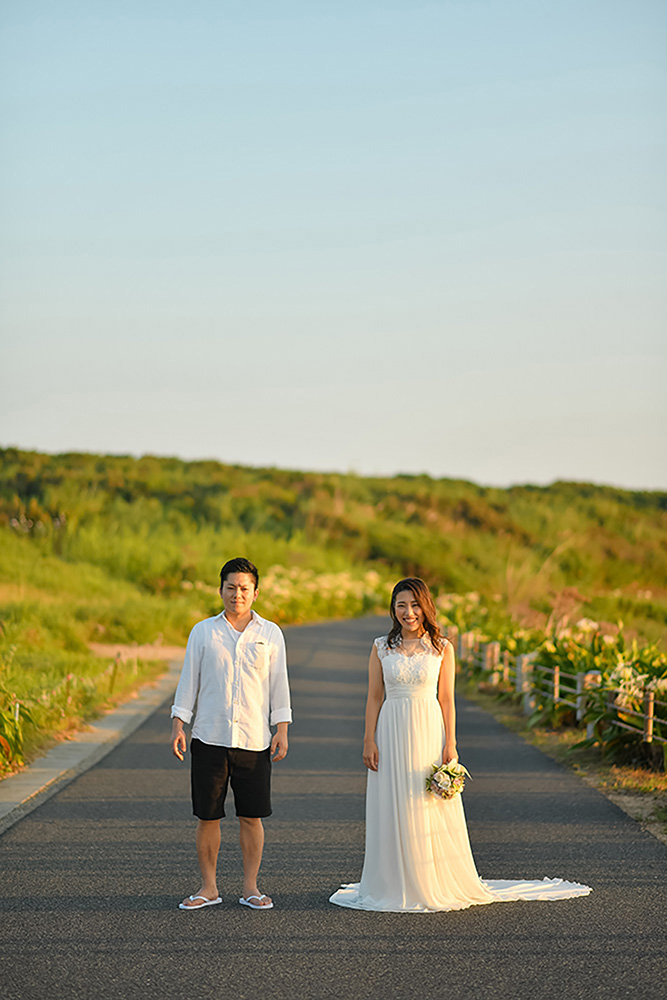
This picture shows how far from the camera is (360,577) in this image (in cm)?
5053

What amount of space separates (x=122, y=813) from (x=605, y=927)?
4368mm

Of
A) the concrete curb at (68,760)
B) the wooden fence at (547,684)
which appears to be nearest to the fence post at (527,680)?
the wooden fence at (547,684)

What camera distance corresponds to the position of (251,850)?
6.38 metres

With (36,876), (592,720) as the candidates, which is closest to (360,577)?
(592,720)

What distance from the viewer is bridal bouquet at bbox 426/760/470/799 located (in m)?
6.45

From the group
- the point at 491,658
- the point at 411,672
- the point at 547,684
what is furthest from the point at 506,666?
the point at 411,672

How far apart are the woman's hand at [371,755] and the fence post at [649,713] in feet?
15.4

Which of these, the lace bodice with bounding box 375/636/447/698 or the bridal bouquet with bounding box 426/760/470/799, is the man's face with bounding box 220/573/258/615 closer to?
the lace bodice with bounding box 375/636/447/698

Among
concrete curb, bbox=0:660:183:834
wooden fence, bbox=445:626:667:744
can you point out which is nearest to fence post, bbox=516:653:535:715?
wooden fence, bbox=445:626:667:744

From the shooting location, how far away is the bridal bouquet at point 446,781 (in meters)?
6.45

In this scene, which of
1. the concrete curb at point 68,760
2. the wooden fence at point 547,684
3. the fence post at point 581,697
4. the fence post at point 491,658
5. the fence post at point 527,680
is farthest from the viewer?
the fence post at point 491,658

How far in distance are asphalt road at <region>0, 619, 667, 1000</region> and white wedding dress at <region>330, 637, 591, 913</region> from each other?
0.52 ft

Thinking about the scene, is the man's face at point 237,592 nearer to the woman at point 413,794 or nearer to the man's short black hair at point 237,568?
the man's short black hair at point 237,568

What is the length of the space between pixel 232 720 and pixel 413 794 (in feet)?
3.65
